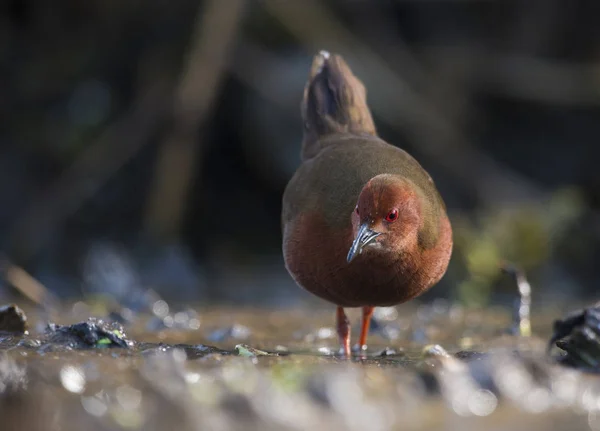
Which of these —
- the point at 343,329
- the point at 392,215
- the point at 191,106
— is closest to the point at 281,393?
the point at 392,215

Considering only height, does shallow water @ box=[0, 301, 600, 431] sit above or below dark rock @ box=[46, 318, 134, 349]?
above

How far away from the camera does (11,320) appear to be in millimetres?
4230

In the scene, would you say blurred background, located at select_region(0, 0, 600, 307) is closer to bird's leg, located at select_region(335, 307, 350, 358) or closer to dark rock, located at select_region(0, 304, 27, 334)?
bird's leg, located at select_region(335, 307, 350, 358)

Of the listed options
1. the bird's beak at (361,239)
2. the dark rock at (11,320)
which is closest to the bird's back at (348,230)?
the bird's beak at (361,239)

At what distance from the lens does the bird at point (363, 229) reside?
14.6 feet

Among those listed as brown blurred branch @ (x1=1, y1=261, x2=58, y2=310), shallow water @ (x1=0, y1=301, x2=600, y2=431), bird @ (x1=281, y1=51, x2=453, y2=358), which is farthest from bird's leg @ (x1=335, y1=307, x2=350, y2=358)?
brown blurred branch @ (x1=1, y1=261, x2=58, y2=310)

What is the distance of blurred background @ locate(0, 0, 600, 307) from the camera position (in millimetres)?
9297

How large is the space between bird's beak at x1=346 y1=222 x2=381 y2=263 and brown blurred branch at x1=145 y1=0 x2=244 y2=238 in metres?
5.18

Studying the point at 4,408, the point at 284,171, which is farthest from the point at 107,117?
the point at 4,408

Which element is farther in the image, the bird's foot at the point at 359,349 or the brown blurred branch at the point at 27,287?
the brown blurred branch at the point at 27,287

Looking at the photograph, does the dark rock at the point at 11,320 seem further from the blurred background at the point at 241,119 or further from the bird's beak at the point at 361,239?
the blurred background at the point at 241,119

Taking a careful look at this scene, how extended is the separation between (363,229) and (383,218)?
0.35 ft

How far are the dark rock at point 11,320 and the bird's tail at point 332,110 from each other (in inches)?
87.7

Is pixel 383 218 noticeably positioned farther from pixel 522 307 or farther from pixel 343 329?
pixel 522 307
